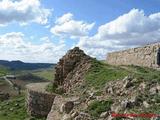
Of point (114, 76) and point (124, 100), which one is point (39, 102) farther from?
point (124, 100)

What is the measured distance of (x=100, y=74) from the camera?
27656 mm

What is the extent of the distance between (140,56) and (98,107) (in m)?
15.4

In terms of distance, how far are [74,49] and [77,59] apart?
1.47m

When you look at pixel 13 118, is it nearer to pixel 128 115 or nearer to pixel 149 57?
pixel 149 57

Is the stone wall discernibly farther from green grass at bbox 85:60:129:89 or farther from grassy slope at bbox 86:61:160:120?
grassy slope at bbox 86:61:160:120

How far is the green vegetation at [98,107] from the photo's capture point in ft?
56.3

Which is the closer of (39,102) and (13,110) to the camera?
(39,102)

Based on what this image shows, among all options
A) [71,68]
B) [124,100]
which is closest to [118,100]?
[124,100]

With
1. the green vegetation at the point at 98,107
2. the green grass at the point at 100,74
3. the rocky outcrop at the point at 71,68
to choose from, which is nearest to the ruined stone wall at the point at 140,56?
the green grass at the point at 100,74

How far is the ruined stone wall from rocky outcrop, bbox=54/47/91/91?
3649 mm

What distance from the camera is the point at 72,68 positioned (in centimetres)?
3244

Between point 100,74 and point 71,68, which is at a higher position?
point 71,68

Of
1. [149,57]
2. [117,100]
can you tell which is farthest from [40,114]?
[117,100]

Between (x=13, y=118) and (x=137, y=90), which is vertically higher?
(x=137, y=90)
